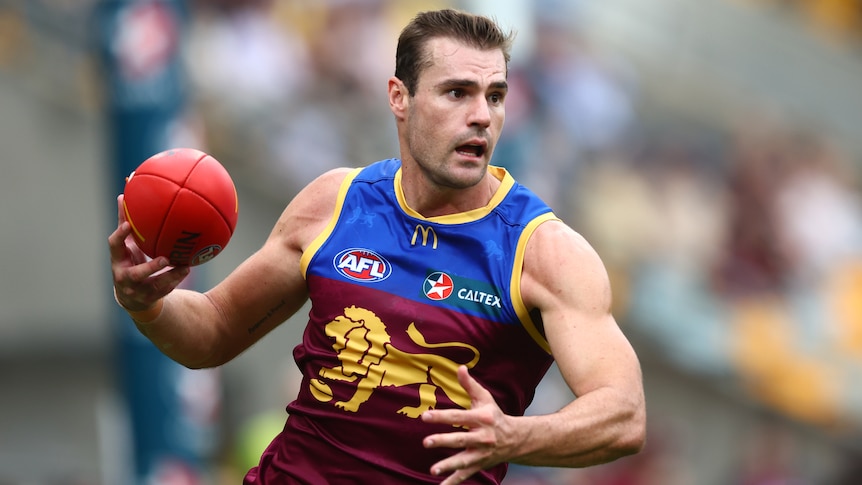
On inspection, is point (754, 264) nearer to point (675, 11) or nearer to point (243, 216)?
point (675, 11)

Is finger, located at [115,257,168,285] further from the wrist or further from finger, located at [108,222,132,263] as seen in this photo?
the wrist

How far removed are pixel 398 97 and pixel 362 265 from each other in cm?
71

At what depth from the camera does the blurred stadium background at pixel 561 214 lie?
14.6 metres

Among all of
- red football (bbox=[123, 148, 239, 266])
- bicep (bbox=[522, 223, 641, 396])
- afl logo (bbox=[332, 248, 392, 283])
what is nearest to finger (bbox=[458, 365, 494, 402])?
bicep (bbox=[522, 223, 641, 396])

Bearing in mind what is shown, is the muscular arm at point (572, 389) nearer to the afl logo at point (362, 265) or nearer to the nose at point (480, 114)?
the nose at point (480, 114)

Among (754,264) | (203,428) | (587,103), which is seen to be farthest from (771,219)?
(203,428)

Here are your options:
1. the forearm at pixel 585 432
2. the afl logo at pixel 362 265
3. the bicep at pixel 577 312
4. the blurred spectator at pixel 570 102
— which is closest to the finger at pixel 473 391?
the forearm at pixel 585 432

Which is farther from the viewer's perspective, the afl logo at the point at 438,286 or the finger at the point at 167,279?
the finger at the point at 167,279

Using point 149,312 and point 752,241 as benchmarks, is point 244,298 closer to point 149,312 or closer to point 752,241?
point 149,312

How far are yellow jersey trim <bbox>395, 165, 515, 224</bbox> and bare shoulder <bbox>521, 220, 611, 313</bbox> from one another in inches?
10.3

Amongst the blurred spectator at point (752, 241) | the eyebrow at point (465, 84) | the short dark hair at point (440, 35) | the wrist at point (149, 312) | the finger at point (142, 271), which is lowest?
the blurred spectator at point (752, 241)

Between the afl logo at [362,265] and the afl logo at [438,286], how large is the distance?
0.52 ft

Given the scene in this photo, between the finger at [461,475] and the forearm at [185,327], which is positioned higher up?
the finger at [461,475]

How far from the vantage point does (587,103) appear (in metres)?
16.1
